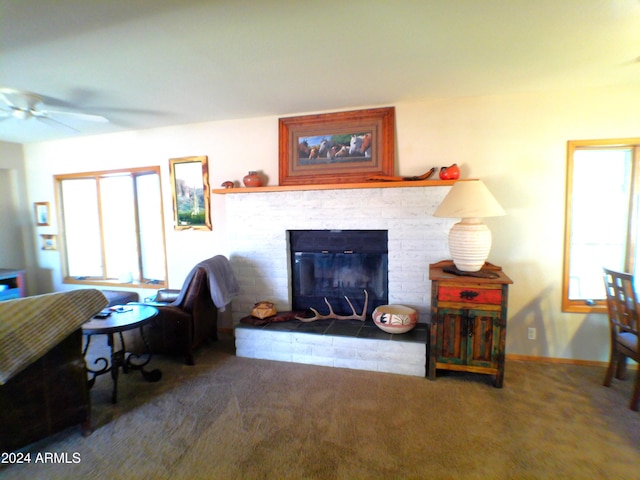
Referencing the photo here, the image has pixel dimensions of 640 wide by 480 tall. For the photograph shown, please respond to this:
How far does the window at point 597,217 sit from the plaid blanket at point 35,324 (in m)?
3.84

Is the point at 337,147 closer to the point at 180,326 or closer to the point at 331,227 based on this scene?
the point at 331,227

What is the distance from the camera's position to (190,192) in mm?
3814

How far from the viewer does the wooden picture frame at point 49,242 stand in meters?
4.54

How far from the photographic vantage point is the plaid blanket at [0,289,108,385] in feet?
5.12

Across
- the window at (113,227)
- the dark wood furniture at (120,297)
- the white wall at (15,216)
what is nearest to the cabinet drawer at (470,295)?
the window at (113,227)

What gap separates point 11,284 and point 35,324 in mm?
3675

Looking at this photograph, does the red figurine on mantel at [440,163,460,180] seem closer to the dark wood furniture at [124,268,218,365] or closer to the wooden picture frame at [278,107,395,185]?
the wooden picture frame at [278,107,395,185]

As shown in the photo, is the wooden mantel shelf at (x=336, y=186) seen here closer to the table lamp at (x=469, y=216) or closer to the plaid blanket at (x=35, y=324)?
the table lamp at (x=469, y=216)

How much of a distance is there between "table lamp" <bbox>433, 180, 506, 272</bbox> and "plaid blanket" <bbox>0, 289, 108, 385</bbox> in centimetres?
265

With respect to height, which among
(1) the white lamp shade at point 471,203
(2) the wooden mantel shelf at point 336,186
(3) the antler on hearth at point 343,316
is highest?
(2) the wooden mantel shelf at point 336,186

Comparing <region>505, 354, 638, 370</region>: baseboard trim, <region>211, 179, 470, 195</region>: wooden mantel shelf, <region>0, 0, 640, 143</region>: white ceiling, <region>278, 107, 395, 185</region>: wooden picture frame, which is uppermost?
<region>0, 0, 640, 143</region>: white ceiling

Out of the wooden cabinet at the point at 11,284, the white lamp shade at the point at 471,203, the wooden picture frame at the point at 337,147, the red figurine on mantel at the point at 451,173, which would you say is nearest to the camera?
the white lamp shade at the point at 471,203

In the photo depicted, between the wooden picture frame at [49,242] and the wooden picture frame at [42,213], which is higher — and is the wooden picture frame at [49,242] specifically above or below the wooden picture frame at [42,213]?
below

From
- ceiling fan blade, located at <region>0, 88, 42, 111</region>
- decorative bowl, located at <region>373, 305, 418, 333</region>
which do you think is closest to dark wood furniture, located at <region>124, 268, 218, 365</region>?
decorative bowl, located at <region>373, 305, 418, 333</region>
